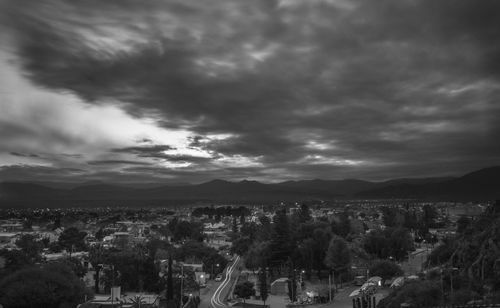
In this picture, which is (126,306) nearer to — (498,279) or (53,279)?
(53,279)

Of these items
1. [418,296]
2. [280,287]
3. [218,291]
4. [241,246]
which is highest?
[418,296]

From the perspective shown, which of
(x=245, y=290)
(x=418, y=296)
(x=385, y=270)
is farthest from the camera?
(x=385, y=270)

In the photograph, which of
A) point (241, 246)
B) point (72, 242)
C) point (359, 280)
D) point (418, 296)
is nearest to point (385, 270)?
point (359, 280)

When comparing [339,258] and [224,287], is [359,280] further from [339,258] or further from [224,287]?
[224,287]

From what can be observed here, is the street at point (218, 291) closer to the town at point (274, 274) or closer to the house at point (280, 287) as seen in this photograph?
the town at point (274, 274)

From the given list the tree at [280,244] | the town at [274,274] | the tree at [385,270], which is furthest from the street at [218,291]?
the tree at [385,270]

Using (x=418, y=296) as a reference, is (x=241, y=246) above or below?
below

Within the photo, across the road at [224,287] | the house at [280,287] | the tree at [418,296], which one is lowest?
the road at [224,287]
